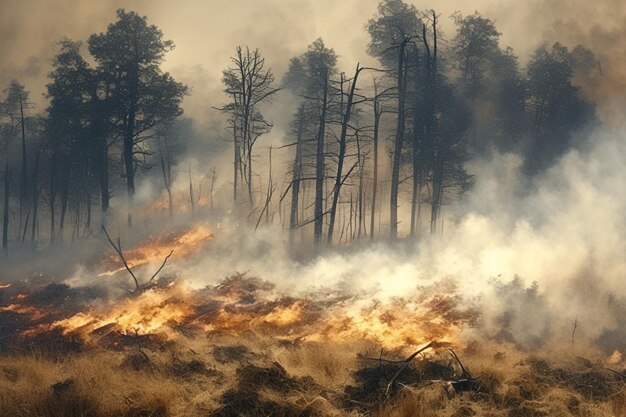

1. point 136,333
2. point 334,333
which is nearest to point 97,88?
point 136,333

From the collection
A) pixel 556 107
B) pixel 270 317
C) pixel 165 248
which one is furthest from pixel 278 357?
pixel 556 107

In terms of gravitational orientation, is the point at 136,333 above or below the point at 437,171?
below

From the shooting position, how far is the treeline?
93.5 feet

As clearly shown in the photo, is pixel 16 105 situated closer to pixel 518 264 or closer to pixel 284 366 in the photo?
pixel 284 366

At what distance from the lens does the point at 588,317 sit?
12.7 m

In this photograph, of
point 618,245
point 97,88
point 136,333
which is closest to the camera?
point 136,333

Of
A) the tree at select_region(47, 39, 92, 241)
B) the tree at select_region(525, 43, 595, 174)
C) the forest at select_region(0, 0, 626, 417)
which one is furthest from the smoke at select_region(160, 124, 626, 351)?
the tree at select_region(47, 39, 92, 241)

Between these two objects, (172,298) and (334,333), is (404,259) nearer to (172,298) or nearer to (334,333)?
(334,333)

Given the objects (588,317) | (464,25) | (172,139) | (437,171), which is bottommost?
(588,317)

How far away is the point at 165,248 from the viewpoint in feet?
86.9

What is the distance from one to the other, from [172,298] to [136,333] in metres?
4.13

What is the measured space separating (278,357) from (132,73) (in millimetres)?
25806

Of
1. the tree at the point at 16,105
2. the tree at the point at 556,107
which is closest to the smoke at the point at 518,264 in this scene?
the tree at the point at 556,107

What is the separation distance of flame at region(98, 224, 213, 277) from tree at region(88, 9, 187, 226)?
6.08 metres
